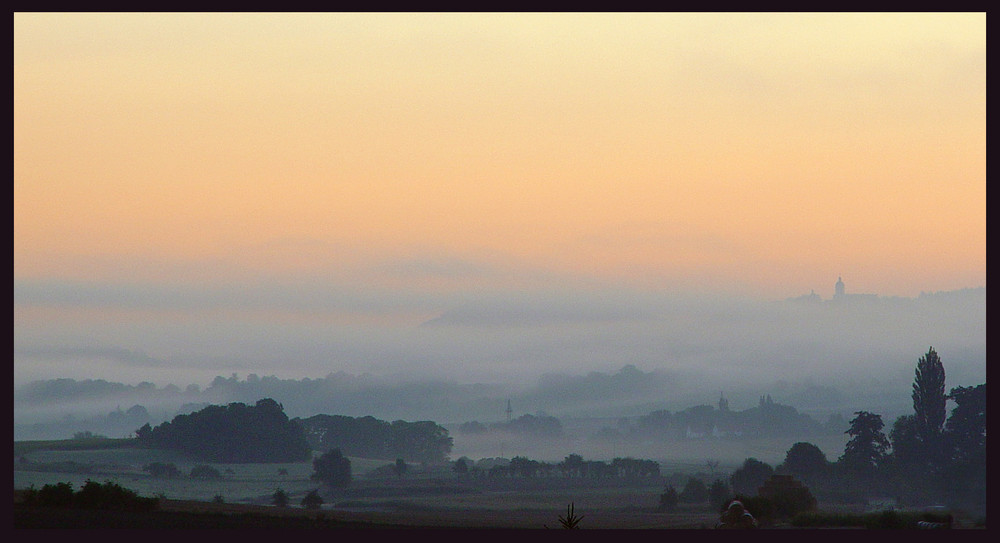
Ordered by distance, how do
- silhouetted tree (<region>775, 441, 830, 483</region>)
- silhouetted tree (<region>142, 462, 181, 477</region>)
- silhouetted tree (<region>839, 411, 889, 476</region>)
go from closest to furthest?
silhouetted tree (<region>775, 441, 830, 483</region>), silhouetted tree (<region>839, 411, 889, 476</region>), silhouetted tree (<region>142, 462, 181, 477</region>)

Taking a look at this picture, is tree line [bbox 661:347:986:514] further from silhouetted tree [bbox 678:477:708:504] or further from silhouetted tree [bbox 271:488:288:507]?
silhouetted tree [bbox 271:488:288:507]

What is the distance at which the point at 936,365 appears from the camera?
17412cm

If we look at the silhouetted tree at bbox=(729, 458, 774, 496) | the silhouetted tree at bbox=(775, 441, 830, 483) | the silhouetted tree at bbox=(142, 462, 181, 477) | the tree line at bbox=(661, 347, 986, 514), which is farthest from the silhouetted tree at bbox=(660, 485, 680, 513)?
the silhouetted tree at bbox=(142, 462, 181, 477)

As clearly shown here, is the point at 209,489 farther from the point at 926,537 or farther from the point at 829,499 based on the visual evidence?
the point at 926,537

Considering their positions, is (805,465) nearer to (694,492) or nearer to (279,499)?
(694,492)

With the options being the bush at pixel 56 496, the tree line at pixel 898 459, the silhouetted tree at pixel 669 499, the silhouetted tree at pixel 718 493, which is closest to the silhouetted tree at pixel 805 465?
the tree line at pixel 898 459

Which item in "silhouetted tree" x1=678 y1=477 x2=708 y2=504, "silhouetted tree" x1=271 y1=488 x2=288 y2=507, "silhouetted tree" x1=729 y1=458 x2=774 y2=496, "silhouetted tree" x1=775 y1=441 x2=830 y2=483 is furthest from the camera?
"silhouetted tree" x1=678 y1=477 x2=708 y2=504

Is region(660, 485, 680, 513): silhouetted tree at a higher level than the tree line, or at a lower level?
lower

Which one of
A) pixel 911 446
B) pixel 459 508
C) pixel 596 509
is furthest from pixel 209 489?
pixel 911 446

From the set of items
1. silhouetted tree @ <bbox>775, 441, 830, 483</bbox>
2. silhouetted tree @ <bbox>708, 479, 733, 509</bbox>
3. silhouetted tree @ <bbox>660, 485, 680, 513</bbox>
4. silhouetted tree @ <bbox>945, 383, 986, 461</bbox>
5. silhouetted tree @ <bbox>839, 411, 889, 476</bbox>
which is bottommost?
silhouetted tree @ <bbox>660, 485, 680, 513</bbox>

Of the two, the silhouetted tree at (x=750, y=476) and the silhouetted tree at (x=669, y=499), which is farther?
the silhouetted tree at (x=669, y=499)

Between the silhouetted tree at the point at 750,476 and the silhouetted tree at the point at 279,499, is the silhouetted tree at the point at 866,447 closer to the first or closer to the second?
the silhouetted tree at the point at 750,476
